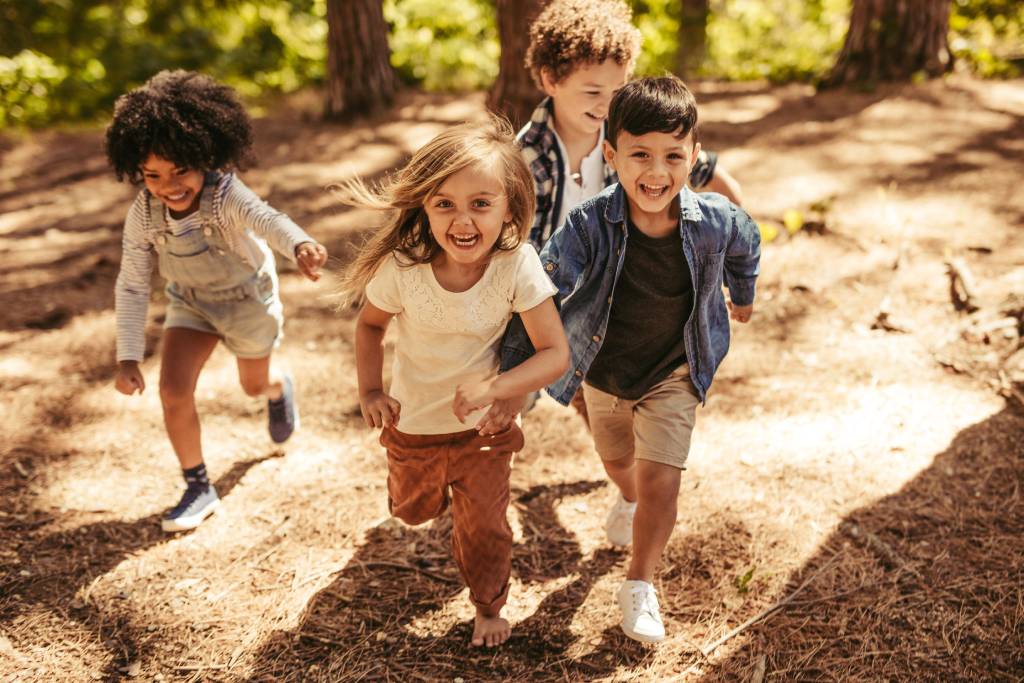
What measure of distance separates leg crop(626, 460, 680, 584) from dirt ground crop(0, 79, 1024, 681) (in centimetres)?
36

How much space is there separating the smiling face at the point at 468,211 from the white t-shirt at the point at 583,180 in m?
0.84

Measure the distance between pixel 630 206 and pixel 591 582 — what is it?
141 centimetres

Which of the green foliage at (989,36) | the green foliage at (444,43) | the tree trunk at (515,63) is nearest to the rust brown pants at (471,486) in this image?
the tree trunk at (515,63)

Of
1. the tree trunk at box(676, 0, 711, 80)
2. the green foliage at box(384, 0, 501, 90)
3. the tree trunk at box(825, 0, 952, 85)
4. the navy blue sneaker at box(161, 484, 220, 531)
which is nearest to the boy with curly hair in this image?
the navy blue sneaker at box(161, 484, 220, 531)

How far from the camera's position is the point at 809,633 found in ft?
9.02

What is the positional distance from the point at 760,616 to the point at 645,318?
1.12 m

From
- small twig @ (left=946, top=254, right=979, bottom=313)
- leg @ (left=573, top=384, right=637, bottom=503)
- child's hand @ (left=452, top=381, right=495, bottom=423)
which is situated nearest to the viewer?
child's hand @ (left=452, top=381, right=495, bottom=423)

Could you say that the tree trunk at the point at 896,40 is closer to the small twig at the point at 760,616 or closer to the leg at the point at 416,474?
the small twig at the point at 760,616

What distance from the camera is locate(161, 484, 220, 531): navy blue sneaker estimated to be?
11.0ft

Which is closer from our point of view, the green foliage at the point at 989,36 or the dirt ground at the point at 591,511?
the dirt ground at the point at 591,511

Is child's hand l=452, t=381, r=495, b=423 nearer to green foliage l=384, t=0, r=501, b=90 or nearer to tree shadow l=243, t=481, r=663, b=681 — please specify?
tree shadow l=243, t=481, r=663, b=681

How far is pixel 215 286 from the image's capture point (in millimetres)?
3287

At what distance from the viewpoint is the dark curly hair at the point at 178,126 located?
9.97 ft

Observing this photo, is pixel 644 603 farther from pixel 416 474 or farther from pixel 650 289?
pixel 650 289
